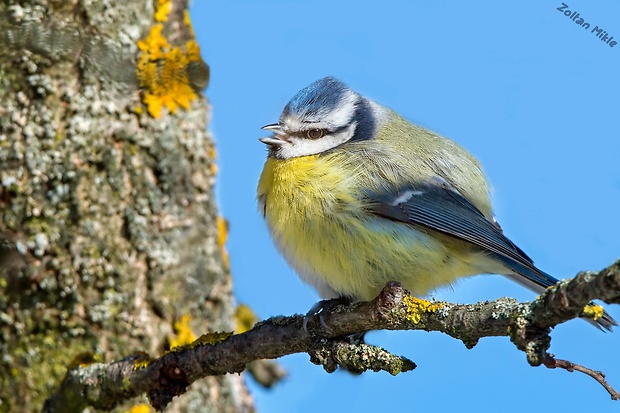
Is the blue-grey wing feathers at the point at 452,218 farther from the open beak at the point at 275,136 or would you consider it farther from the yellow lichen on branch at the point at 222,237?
the yellow lichen on branch at the point at 222,237

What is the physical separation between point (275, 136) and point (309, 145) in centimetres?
Result: 13

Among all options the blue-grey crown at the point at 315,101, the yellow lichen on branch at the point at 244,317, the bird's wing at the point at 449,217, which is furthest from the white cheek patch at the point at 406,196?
the yellow lichen on branch at the point at 244,317

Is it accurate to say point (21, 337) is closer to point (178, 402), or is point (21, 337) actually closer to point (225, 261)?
point (178, 402)

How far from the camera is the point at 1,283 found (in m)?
2.78

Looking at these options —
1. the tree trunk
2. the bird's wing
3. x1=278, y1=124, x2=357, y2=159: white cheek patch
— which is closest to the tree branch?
the tree trunk

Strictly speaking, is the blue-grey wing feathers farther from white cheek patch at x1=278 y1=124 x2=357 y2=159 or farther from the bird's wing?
white cheek patch at x1=278 y1=124 x2=357 y2=159

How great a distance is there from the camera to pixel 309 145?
2760 millimetres

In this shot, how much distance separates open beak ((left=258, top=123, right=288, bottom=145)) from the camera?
2.74 m

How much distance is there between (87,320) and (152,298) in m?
0.25

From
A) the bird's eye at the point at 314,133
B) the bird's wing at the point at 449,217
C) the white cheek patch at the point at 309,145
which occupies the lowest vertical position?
the bird's wing at the point at 449,217

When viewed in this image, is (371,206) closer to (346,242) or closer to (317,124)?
(346,242)

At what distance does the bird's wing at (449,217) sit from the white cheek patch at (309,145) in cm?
35

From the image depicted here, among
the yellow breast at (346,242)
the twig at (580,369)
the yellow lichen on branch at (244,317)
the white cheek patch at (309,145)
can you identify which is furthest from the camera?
the yellow lichen on branch at (244,317)

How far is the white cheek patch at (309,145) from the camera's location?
2.73 meters
